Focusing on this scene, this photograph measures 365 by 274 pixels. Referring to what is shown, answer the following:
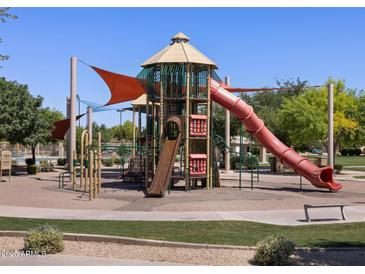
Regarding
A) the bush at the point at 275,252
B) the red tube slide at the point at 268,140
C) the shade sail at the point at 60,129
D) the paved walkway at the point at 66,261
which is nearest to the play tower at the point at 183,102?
the red tube slide at the point at 268,140

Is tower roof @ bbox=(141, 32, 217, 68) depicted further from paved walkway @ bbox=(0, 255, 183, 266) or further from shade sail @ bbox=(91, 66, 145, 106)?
paved walkway @ bbox=(0, 255, 183, 266)

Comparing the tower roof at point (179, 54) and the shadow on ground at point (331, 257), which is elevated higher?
the tower roof at point (179, 54)

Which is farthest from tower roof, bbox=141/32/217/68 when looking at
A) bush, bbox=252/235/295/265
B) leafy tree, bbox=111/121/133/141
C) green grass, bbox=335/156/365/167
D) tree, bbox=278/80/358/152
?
leafy tree, bbox=111/121/133/141

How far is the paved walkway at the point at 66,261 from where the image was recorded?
907 centimetres

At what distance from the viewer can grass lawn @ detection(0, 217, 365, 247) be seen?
11.5 metres

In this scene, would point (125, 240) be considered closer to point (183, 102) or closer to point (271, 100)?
point (183, 102)

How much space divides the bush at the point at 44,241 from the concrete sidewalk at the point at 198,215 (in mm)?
5038

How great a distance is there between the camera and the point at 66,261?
9.35 meters

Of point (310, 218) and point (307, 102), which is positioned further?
point (307, 102)

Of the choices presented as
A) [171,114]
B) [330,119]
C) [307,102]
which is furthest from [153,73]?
[307,102]

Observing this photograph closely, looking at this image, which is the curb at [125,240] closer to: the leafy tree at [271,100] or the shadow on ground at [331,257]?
the shadow on ground at [331,257]

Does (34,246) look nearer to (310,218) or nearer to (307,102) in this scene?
(310,218)

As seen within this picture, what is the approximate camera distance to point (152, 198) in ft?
66.6

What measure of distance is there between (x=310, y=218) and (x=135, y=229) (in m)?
5.63
